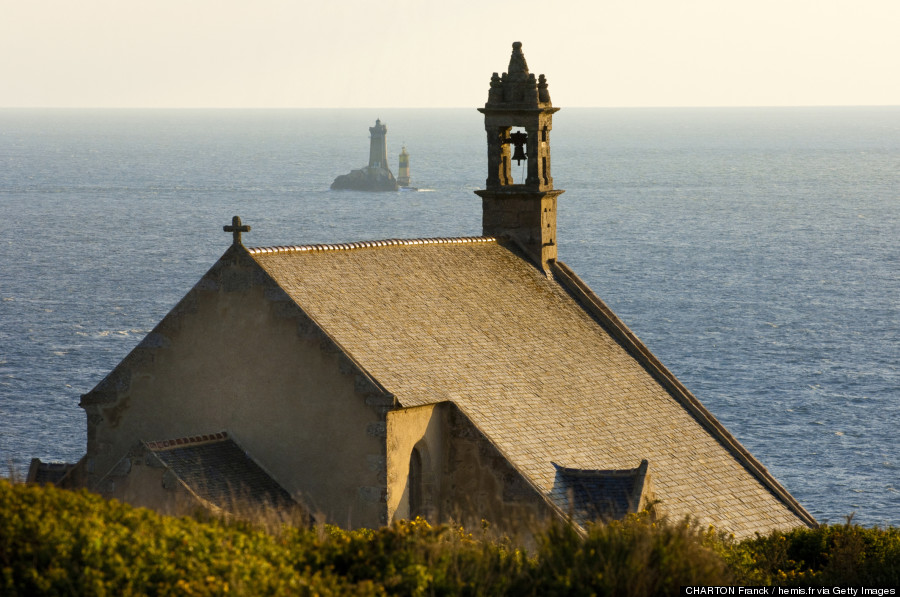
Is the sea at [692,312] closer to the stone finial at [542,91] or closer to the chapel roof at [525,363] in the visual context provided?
the chapel roof at [525,363]

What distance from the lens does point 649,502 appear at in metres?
32.1

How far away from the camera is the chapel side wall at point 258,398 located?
3058cm

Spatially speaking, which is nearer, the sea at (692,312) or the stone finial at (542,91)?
the stone finial at (542,91)

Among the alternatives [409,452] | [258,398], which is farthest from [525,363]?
[258,398]

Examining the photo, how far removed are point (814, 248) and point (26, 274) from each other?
285 feet

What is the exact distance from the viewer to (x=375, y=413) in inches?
1193

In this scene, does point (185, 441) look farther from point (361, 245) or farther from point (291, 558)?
point (291, 558)

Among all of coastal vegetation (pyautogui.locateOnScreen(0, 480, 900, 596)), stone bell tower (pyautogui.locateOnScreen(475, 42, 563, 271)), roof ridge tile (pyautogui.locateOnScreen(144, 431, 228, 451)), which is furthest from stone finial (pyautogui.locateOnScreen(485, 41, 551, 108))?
coastal vegetation (pyautogui.locateOnScreen(0, 480, 900, 596))

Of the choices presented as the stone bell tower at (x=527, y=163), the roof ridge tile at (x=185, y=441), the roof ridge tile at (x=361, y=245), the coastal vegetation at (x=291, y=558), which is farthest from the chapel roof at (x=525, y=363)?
the coastal vegetation at (x=291, y=558)

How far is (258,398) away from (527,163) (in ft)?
48.5

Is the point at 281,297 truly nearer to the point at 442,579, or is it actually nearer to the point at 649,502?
the point at 649,502

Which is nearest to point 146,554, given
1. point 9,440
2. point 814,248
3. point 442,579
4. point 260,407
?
point 442,579

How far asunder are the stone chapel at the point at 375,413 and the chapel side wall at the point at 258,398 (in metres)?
0.04

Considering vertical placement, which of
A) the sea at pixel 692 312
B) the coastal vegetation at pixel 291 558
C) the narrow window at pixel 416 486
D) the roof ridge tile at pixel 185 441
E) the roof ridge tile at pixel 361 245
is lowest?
the sea at pixel 692 312
